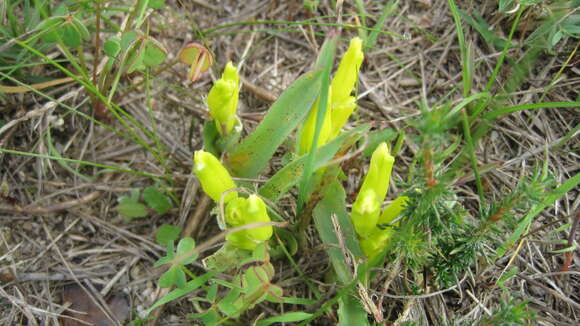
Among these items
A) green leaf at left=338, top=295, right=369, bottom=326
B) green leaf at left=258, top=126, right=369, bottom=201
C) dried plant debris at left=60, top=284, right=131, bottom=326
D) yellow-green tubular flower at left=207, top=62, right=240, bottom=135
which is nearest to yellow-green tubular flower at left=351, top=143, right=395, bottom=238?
green leaf at left=258, top=126, right=369, bottom=201

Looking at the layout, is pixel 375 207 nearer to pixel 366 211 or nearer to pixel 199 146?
pixel 366 211

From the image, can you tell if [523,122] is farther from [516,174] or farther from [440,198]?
[440,198]

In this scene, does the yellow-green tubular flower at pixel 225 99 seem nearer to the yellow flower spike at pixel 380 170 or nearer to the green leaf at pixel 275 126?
the green leaf at pixel 275 126

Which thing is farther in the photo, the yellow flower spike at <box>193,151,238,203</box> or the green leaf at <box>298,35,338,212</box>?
the yellow flower spike at <box>193,151,238,203</box>

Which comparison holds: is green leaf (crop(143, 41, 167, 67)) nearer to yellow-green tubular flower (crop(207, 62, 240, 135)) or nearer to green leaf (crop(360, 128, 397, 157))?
yellow-green tubular flower (crop(207, 62, 240, 135))

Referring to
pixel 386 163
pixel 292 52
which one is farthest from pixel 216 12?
pixel 386 163

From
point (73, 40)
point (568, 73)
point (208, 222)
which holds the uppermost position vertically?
point (73, 40)

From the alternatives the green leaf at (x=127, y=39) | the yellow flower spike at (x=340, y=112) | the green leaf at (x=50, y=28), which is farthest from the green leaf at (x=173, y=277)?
the green leaf at (x=50, y=28)
